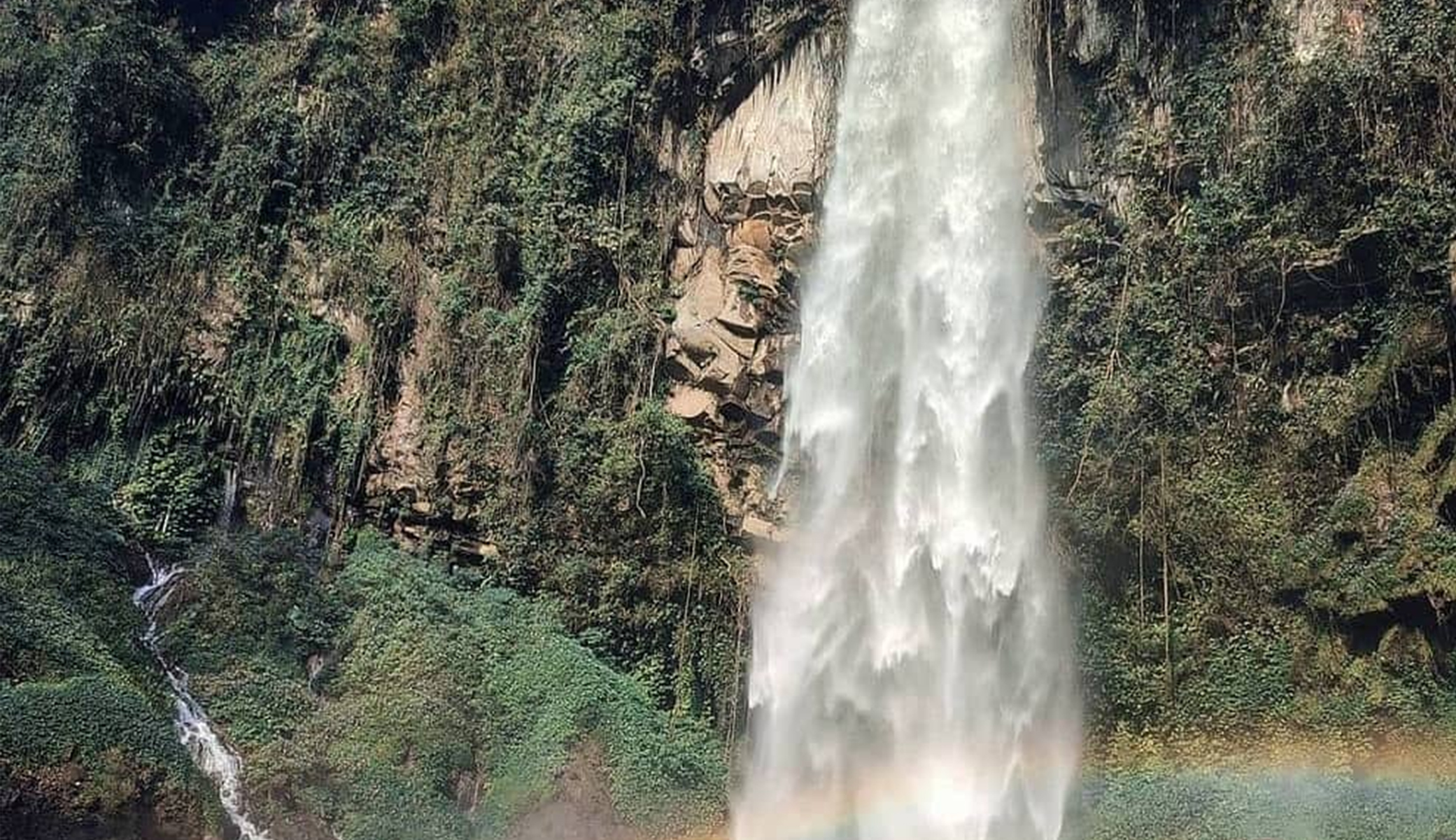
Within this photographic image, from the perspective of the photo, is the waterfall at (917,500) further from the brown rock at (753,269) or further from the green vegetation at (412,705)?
the green vegetation at (412,705)

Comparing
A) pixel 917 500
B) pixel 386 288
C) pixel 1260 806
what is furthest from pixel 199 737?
pixel 1260 806

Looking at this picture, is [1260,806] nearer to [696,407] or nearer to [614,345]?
[696,407]

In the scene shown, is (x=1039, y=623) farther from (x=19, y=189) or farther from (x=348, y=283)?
(x=19, y=189)

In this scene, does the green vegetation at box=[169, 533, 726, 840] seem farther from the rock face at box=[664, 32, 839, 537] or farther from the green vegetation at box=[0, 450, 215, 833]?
the rock face at box=[664, 32, 839, 537]

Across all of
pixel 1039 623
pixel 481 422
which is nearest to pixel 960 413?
pixel 1039 623

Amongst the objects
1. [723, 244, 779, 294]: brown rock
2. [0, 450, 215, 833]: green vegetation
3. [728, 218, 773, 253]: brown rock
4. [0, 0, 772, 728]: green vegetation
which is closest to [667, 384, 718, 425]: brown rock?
[0, 0, 772, 728]: green vegetation

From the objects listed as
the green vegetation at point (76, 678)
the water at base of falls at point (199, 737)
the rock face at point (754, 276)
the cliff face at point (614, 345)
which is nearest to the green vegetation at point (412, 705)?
the cliff face at point (614, 345)
